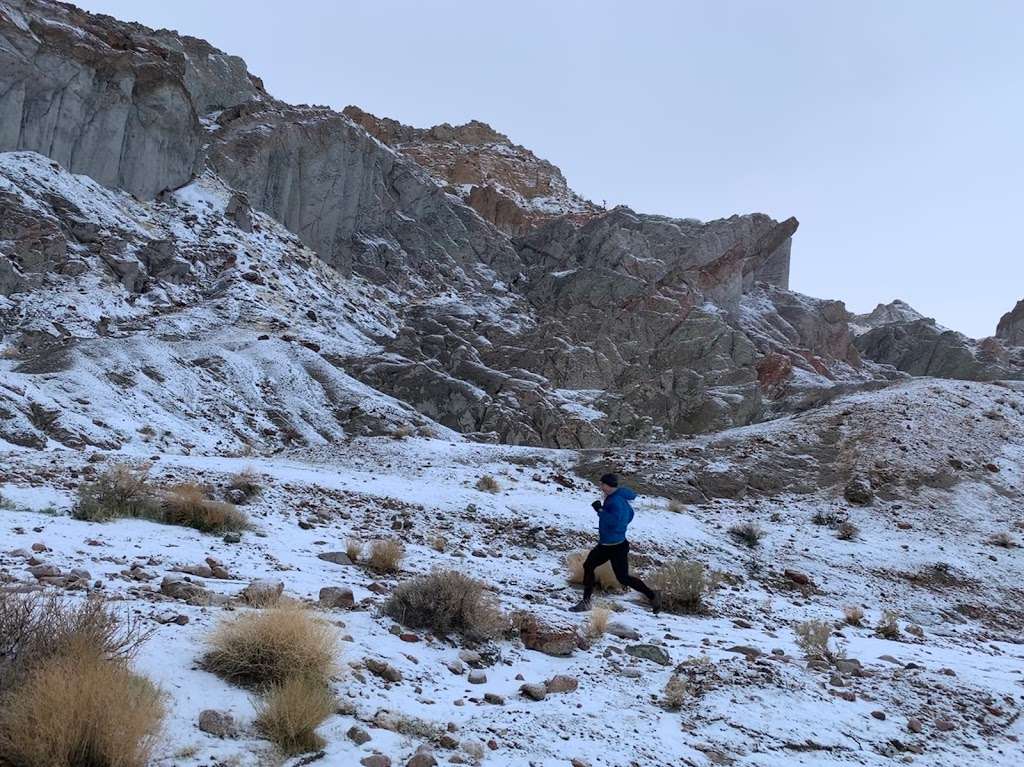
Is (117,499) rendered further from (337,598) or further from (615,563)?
(615,563)

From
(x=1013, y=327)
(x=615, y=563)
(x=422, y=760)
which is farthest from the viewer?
(x=1013, y=327)

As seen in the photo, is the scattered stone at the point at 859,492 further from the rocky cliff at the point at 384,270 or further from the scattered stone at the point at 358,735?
the scattered stone at the point at 358,735

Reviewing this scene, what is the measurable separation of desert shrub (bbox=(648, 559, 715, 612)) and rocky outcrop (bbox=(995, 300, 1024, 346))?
335 feet

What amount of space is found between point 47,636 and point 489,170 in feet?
359

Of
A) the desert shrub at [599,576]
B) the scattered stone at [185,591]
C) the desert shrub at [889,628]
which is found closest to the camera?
the scattered stone at [185,591]

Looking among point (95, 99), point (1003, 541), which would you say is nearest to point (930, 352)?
point (1003, 541)

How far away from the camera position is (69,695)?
3.04m

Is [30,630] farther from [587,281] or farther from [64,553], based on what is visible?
[587,281]

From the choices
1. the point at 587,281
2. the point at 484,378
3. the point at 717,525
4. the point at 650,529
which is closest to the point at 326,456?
the point at 650,529

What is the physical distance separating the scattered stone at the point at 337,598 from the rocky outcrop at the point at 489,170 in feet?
283

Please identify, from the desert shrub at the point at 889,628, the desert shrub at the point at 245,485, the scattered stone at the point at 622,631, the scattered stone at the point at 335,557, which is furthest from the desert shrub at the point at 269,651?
the desert shrub at the point at 889,628

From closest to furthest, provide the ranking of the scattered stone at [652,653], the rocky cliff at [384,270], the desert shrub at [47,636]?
the desert shrub at [47,636] → the scattered stone at [652,653] → the rocky cliff at [384,270]

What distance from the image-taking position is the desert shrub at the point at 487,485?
14336mm

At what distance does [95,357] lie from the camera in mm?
22953
